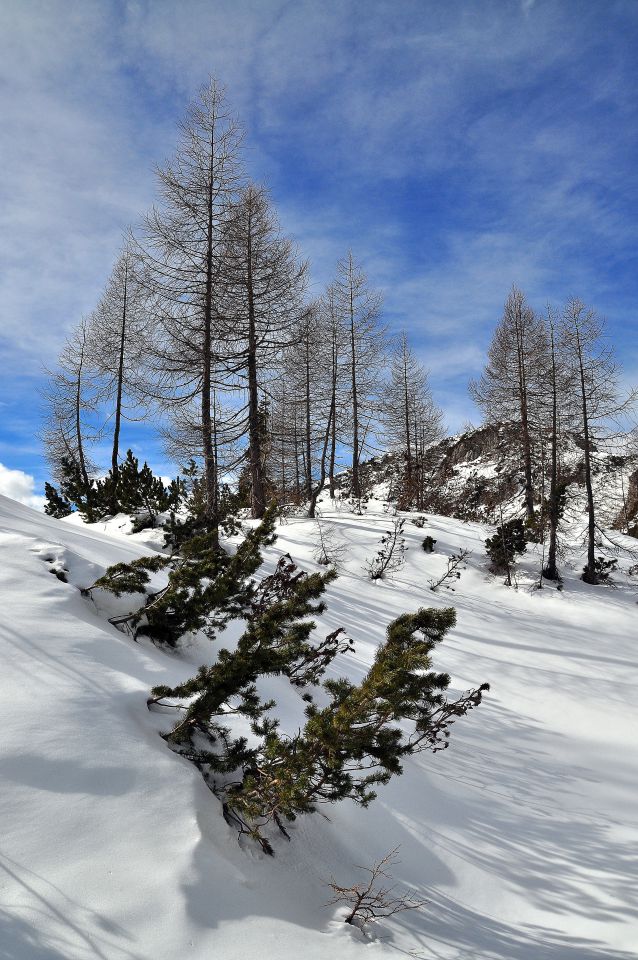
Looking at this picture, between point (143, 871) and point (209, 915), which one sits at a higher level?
point (143, 871)

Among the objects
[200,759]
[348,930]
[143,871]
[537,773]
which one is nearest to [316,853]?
[348,930]

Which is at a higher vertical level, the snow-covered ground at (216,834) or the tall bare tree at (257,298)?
the tall bare tree at (257,298)

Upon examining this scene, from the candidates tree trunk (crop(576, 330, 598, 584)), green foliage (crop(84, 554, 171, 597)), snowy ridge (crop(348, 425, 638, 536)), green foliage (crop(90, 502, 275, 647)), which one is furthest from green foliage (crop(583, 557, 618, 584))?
green foliage (crop(84, 554, 171, 597))

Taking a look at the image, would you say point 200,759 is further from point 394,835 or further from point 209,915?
point 394,835

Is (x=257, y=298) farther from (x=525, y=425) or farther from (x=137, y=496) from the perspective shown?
(x=525, y=425)

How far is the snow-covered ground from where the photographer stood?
198 cm

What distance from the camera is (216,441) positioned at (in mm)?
14008

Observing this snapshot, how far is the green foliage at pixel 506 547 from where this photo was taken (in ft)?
46.8

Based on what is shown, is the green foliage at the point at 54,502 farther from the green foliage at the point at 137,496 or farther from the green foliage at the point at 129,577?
the green foliage at the point at 129,577

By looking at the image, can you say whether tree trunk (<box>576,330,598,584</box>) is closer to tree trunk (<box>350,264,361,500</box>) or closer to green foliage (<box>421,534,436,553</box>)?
green foliage (<box>421,534,436,553</box>)

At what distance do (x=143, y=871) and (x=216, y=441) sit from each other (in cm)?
1240

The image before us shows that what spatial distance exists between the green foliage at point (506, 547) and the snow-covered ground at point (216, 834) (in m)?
7.65

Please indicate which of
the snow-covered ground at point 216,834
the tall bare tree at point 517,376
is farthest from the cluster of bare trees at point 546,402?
the snow-covered ground at point 216,834

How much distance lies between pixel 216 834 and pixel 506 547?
13.1 m
